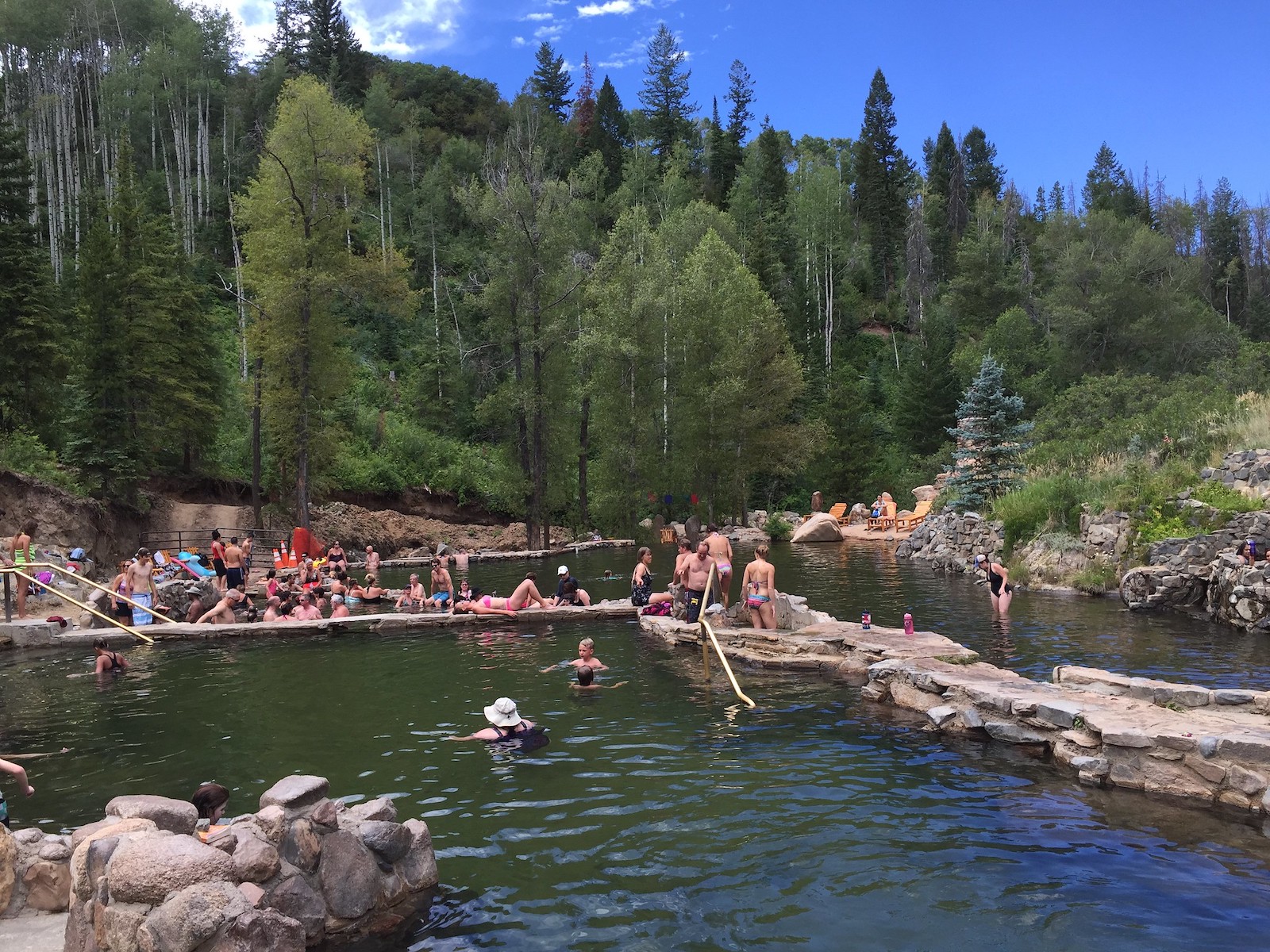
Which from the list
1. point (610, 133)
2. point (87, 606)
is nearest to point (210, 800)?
point (87, 606)

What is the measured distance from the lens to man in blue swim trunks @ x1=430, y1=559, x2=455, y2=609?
18922 mm

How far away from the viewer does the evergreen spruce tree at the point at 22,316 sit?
24922mm

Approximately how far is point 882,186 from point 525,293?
159 ft

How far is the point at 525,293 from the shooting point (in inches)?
1357

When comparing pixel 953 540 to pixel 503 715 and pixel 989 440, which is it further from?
pixel 503 715

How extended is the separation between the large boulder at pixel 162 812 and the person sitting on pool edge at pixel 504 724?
3.90 metres

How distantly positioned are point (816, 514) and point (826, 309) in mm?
29721

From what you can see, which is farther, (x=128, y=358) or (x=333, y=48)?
(x=333, y=48)

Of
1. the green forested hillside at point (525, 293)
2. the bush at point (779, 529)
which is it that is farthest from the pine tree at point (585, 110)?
the bush at point (779, 529)

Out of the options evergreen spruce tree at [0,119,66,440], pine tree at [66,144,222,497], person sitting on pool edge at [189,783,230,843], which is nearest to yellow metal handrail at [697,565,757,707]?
person sitting on pool edge at [189,783,230,843]

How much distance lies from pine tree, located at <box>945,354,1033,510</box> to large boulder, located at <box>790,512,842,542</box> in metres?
7.99

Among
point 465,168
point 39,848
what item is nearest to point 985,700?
point 39,848

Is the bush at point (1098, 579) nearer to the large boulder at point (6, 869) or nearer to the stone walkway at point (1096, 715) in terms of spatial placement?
the stone walkway at point (1096, 715)

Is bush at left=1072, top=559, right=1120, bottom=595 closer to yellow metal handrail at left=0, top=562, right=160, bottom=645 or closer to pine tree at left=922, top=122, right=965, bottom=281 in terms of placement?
yellow metal handrail at left=0, top=562, right=160, bottom=645
